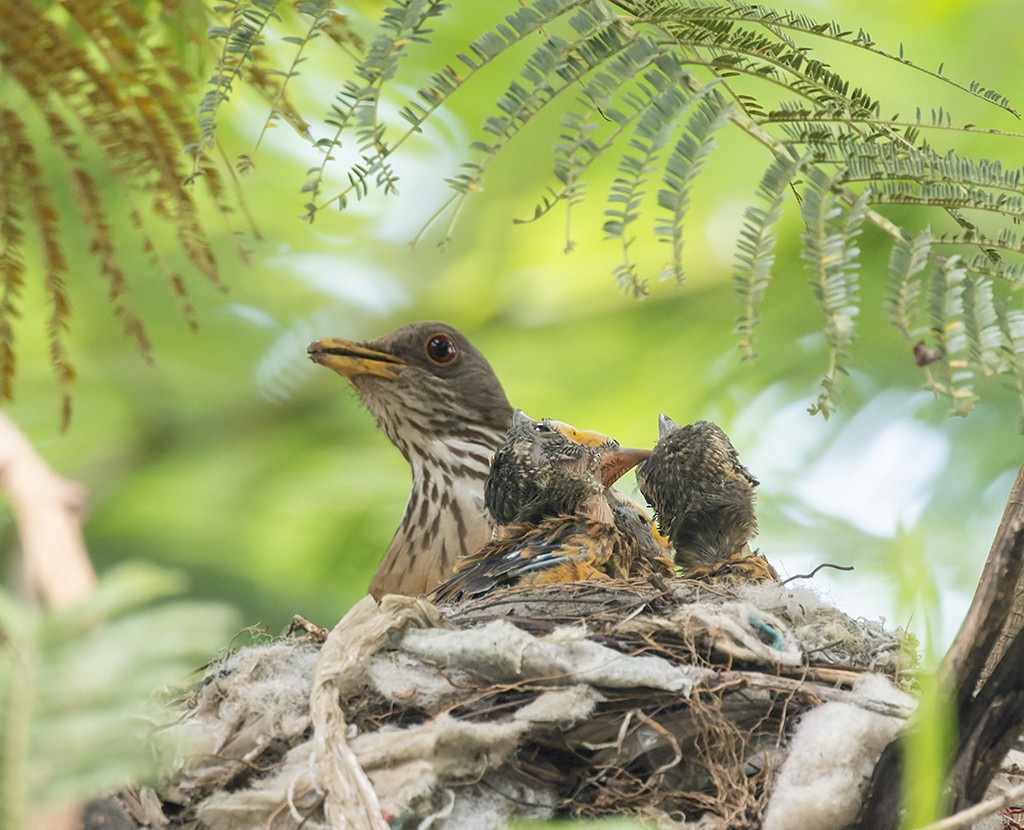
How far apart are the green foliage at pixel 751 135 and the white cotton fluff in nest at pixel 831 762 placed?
19.5 inches

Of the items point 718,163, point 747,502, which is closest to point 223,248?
point 718,163

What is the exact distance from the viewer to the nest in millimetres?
1742

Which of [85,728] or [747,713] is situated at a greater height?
[85,728]

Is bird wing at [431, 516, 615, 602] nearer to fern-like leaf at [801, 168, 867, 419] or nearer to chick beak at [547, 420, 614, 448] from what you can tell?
chick beak at [547, 420, 614, 448]

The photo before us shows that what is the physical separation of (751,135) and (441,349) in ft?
6.30

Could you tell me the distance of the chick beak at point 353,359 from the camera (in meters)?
3.37

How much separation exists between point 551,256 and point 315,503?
1.27 meters

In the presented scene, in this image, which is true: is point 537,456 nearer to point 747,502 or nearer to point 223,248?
point 747,502

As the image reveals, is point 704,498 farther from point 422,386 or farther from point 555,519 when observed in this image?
point 422,386

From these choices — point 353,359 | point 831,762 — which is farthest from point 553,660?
point 353,359

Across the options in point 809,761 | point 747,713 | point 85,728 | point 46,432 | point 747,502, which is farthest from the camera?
point 46,432

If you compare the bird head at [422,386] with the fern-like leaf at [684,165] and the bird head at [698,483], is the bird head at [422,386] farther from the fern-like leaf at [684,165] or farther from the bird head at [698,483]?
the fern-like leaf at [684,165]

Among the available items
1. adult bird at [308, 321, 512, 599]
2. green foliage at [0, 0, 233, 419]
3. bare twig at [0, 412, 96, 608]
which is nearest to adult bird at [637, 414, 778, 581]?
adult bird at [308, 321, 512, 599]

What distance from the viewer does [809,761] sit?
178cm
